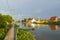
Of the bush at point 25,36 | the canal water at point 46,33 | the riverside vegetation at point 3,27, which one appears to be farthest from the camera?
the canal water at point 46,33

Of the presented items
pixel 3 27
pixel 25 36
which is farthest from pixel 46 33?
pixel 25 36

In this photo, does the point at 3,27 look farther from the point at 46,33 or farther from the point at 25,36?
the point at 46,33

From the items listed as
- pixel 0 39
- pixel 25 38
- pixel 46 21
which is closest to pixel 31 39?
pixel 25 38

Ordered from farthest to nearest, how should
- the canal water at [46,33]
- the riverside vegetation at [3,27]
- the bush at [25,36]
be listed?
the canal water at [46,33] < the riverside vegetation at [3,27] < the bush at [25,36]

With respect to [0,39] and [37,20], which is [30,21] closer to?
[37,20]

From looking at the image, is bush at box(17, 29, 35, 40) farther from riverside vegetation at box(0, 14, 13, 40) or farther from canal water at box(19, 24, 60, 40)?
canal water at box(19, 24, 60, 40)

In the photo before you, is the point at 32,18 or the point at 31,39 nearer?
the point at 31,39

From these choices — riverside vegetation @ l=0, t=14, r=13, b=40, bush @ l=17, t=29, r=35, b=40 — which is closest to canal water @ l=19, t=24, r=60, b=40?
riverside vegetation @ l=0, t=14, r=13, b=40

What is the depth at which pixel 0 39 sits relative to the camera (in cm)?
1365

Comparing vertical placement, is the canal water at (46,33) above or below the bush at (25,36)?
below

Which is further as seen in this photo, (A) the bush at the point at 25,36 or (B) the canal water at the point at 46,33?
(B) the canal water at the point at 46,33

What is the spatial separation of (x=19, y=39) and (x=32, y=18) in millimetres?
102352

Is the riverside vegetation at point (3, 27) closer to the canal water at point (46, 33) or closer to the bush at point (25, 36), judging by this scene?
the bush at point (25, 36)

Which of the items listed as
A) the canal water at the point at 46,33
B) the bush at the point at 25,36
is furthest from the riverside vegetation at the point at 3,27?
the canal water at the point at 46,33
